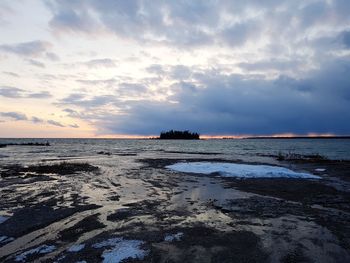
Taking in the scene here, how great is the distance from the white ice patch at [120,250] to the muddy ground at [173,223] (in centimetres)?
2

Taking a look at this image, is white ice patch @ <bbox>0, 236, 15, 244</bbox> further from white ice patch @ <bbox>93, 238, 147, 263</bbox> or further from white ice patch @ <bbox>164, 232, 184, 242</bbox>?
white ice patch @ <bbox>164, 232, 184, 242</bbox>

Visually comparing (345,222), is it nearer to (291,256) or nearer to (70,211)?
(291,256)

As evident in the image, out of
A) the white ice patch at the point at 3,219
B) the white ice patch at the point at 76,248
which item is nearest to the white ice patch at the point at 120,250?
the white ice patch at the point at 76,248

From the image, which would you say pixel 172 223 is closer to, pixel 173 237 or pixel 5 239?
pixel 173 237

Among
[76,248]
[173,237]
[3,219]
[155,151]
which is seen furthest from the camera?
[155,151]

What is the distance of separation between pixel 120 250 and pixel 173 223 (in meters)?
2.60

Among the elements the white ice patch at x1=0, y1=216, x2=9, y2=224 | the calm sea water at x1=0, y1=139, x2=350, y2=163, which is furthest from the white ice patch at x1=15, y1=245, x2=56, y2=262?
the calm sea water at x1=0, y1=139, x2=350, y2=163

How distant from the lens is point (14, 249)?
7.07m

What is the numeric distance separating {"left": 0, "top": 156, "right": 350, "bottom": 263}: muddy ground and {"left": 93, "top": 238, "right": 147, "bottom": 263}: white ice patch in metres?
0.02

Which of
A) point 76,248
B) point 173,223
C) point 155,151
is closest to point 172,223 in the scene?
point 173,223

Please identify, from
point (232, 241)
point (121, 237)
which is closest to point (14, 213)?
point (121, 237)

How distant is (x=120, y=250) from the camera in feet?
23.0

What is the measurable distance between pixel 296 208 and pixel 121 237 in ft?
22.9

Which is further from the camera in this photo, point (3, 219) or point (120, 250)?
point (3, 219)
